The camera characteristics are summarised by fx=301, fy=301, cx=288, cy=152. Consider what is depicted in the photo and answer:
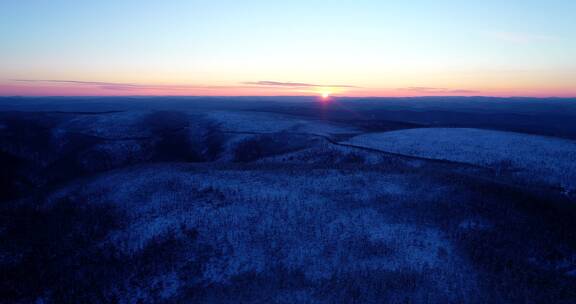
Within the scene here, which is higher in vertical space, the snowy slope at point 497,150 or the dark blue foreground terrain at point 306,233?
the snowy slope at point 497,150

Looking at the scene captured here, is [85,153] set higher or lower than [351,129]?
lower

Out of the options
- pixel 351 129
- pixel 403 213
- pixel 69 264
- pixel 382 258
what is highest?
pixel 351 129

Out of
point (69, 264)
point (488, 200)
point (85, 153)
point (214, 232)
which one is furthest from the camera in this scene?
point (85, 153)

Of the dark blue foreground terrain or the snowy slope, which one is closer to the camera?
the dark blue foreground terrain

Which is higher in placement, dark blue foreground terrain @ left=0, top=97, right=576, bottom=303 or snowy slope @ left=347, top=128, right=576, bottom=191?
snowy slope @ left=347, top=128, right=576, bottom=191

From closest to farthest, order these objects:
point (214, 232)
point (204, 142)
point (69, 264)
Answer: point (69, 264), point (214, 232), point (204, 142)

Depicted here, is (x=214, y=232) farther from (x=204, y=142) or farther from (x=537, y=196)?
(x=204, y=142)

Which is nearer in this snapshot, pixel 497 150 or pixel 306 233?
pixel 306 233

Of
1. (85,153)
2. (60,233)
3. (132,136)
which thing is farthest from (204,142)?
(60,233)

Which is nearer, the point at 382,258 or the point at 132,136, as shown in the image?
the point at 382,258

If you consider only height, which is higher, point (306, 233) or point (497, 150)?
point (497, 150)

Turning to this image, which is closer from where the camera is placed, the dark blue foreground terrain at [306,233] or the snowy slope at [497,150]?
the dark blue foreground terrain at [306,233]
